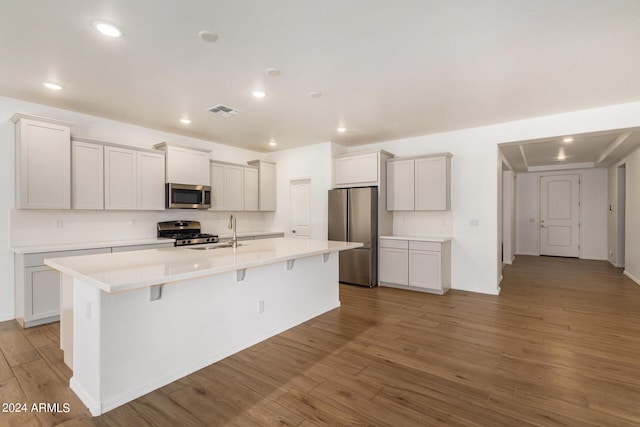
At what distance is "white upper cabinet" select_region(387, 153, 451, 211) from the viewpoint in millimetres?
5004

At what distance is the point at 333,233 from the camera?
566 cm

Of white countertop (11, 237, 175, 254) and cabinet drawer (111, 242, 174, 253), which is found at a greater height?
white countertop (11, 237, 175, 254)

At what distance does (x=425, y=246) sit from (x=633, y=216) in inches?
171

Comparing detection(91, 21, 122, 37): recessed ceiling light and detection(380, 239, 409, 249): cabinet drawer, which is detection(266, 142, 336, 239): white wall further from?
detection(91, 21, 122, 37): recessed ceiling light

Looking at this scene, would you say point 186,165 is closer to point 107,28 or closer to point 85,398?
point 107,28

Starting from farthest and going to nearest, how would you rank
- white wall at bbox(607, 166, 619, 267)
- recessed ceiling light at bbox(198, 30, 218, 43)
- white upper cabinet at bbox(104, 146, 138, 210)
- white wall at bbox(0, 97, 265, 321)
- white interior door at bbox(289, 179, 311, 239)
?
1. white wall at bbox(607, 166, 619, 267)
2. white interior door at bbox(289, 179, 311, 239)
3. white upper cabinet at bbox(104, 146, 138, 210)
4. white wall at bbox(0, 97, 265, 321)
5. recessed ceiling light at bbox(198, 30, 218, 43)

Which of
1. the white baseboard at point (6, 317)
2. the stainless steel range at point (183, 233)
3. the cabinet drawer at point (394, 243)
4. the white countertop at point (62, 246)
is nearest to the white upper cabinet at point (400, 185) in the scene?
the cabinet drawer at point (394, 243)

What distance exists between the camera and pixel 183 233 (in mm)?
5223

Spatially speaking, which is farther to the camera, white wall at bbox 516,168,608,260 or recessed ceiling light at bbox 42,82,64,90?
white wall at bbox 516,168,608,260

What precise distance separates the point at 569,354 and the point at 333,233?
3609 millimetres

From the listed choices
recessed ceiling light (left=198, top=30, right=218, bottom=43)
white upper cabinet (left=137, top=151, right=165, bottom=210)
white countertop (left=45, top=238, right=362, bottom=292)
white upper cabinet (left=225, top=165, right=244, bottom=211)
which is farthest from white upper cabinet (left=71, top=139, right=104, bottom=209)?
recessed ceiling light (left=198, top=30, right=218, bottom=43)

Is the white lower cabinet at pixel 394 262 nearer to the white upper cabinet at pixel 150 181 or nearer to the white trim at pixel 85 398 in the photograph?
the white upper cabinet at pixel 150 181

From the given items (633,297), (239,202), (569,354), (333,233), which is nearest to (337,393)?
(569,354)

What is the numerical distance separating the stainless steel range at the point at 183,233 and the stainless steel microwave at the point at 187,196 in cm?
35
